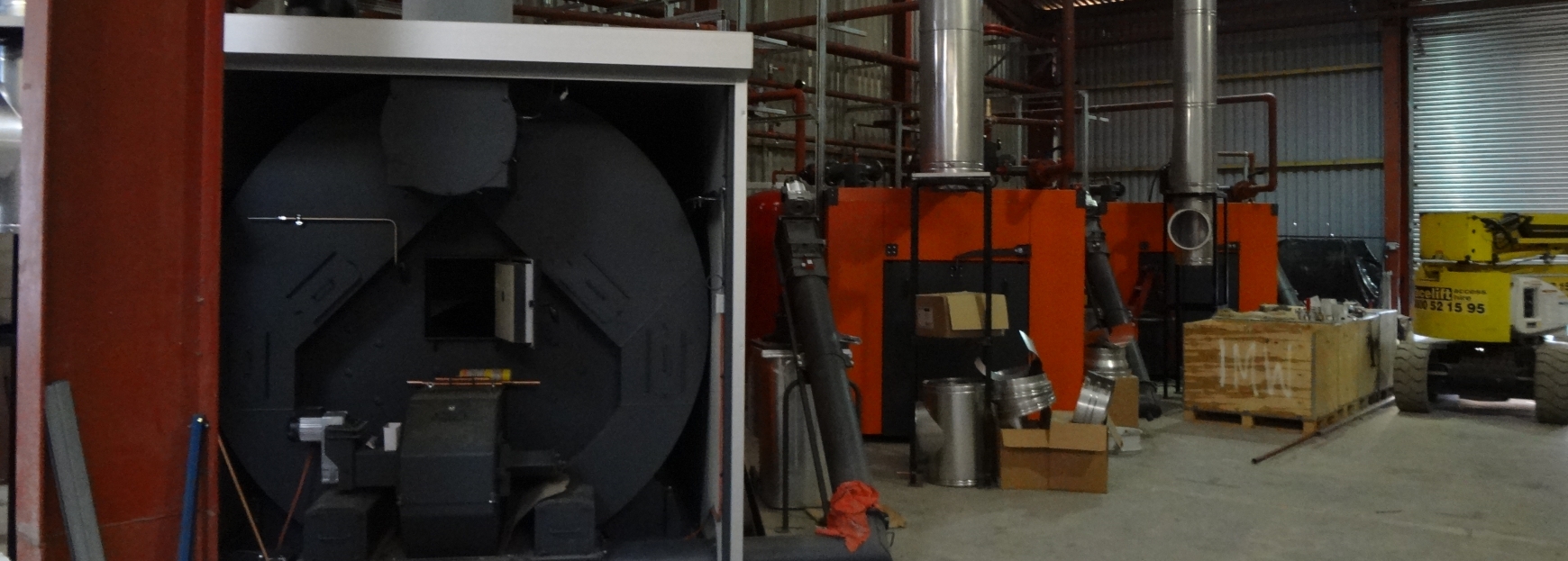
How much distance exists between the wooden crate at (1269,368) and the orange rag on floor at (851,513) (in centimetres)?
443

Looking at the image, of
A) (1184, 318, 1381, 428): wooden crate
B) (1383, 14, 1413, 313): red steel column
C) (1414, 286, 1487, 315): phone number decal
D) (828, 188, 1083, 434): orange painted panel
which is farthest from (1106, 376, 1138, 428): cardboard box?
(1383, 14, 1413, 313): red steel column

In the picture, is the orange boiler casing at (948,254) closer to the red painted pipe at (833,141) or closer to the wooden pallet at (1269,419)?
the wooden pallet at (1269,419)

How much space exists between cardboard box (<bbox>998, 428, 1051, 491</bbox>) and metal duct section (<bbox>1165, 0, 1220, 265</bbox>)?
3.82m

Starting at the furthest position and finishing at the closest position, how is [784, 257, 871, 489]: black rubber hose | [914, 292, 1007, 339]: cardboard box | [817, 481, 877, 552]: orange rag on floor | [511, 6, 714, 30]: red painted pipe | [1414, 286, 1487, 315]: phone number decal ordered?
1. [1414, 286, 1487, 315]: phone number decal
2. [511, 6, 714, 30]: red painted pipe
3. [914, 292, 1007, 339]: cardboard box
4. [784, 257, 871, 489]: black rubber hose
5. [817, 481, 877, 552]: orange rag on floor

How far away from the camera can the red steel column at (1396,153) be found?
1302 centimetres

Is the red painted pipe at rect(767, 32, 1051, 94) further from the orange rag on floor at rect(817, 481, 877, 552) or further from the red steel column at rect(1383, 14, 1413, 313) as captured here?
the red steel column at rect(1383, 14, 1413, 313)

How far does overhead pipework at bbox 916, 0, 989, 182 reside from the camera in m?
5.56

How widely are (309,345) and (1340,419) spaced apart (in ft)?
23.1

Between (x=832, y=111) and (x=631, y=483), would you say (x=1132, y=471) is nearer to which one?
(x=631, y=483)

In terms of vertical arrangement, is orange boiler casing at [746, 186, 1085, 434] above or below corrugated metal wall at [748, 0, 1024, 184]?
below

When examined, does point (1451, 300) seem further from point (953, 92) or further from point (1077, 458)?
point (953, 92)

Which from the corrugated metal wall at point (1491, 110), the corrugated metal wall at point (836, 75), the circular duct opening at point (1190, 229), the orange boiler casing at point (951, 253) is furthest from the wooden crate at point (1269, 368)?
the corrugated metal wall at point (1491, 110)

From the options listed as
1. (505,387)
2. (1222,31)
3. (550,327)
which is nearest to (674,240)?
(550,327)

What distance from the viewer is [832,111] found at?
1155cm
